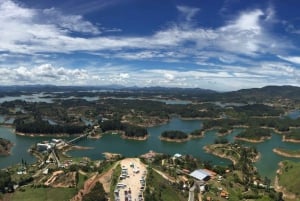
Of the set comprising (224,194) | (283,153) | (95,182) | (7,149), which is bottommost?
(7,149)

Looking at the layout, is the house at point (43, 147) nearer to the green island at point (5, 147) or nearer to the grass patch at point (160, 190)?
the green island at point (5, 147)

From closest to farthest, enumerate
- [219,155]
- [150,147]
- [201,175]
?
1. [201,175]
2. [219,155]
3. [150,147]

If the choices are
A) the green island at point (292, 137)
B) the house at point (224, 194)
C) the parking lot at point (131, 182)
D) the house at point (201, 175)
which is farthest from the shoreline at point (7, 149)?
the green island at point (292, 137)

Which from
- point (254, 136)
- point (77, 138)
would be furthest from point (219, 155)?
point (77, 138)

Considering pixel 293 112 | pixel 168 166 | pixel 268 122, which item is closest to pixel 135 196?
pixel 168 166

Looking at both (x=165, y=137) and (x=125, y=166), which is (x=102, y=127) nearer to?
(x=165, y=137)

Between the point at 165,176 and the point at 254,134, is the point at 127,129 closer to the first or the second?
the point at 254,134

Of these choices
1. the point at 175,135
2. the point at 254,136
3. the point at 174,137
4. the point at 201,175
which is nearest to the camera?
the point at 201,175
